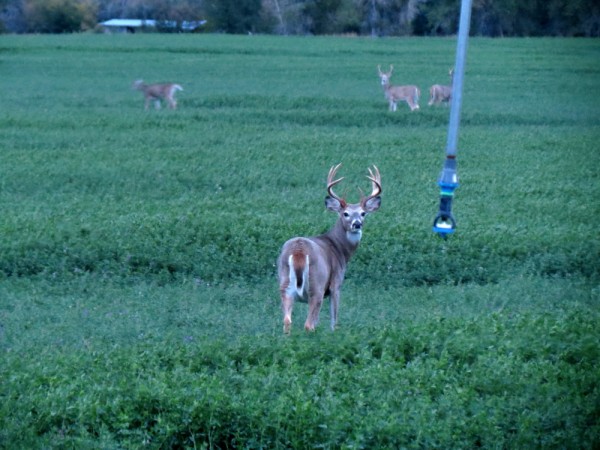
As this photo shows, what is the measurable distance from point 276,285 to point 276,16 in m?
60.3

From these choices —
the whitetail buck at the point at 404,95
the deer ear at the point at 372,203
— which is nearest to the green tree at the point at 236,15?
the whitetail buck at the point at 404,95

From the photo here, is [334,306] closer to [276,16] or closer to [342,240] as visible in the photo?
[342,240]

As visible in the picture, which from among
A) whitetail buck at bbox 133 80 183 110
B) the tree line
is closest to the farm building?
the tree line

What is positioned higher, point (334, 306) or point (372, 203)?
point (372, 203)

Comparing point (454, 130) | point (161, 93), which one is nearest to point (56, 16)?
point (161, 93)

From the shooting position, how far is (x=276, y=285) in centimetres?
1147

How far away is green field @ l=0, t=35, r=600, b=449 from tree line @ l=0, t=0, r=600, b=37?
1090 inches

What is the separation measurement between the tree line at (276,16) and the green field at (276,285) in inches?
1090

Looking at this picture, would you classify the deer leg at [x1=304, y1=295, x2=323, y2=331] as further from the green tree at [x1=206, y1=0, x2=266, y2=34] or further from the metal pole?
the green tree at [x1=206, y1=0, x2=266, y2=34]

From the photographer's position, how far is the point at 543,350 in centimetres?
725

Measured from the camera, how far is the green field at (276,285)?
6031 mm

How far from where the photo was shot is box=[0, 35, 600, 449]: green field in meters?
6.03

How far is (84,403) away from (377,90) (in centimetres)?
2965

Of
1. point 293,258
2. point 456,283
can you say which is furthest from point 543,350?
point 456,283
